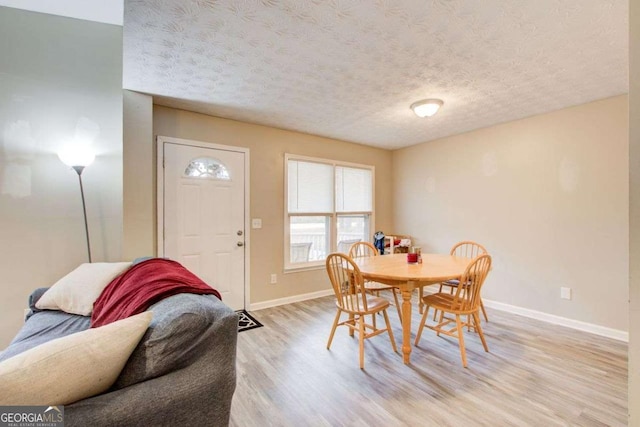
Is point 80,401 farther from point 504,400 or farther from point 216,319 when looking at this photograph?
point 504,400

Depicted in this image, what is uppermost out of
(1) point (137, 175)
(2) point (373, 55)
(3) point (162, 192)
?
(2) point (373, 55)

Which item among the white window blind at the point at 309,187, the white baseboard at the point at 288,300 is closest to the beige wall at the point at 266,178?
the white baseboard at the point at 288,300

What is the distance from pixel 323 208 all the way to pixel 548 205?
2.79 m

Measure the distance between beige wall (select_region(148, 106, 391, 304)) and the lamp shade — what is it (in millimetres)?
887

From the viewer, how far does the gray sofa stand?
0.84 meters

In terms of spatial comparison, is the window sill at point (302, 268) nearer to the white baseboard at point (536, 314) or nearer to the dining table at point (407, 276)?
the white baseboard at point (536, 314)

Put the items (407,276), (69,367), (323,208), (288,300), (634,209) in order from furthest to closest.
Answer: (323,208)
(288,300)
(407,276)
(634,209)
(69,367)

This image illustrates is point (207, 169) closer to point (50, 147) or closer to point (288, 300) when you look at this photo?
point (50, 147)

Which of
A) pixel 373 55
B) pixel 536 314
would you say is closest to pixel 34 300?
A: pixel 373 55

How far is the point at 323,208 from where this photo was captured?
4.25 m

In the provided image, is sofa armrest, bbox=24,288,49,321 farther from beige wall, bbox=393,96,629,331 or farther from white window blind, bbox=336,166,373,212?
beige wall, bbox=393,96,629,331

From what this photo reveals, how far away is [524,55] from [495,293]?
2.87 meters

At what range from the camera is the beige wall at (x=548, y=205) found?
2811 millimetres

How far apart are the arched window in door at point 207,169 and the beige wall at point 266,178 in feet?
0.83
